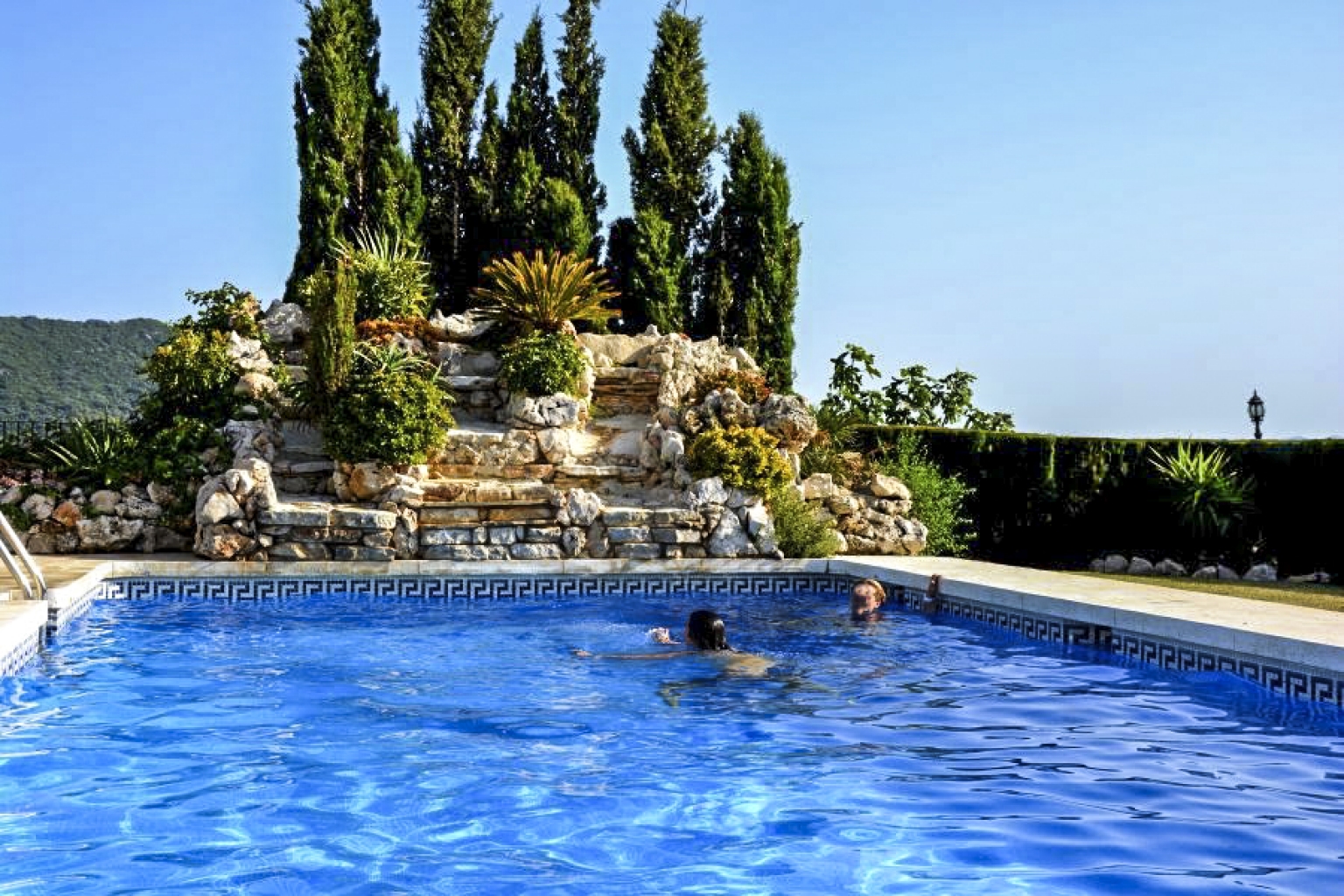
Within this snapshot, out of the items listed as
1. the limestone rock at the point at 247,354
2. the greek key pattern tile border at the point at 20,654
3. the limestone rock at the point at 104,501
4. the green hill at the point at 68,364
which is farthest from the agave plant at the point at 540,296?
the green hill at the point at 68,364

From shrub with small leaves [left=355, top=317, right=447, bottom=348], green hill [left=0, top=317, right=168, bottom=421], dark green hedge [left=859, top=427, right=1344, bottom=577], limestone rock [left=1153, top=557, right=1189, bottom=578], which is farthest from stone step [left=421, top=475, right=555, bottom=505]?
green hill [left=0, top=317, right=168, bottom=421]

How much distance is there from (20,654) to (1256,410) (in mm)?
18798

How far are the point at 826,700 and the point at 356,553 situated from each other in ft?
24.0

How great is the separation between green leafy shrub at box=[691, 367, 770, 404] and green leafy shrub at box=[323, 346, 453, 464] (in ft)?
11.2

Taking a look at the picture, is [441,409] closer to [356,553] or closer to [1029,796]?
[356,553]

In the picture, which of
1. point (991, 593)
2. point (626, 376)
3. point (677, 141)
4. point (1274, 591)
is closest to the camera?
point (991, 593)

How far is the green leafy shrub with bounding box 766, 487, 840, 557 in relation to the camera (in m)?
13.7

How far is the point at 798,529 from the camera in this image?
13.8 metres

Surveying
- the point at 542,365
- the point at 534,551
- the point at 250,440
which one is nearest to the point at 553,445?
the point at 542,365

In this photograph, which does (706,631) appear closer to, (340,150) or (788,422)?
(788,422)

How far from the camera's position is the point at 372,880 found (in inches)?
162

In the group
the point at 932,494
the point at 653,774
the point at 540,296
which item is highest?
the point at 540,296

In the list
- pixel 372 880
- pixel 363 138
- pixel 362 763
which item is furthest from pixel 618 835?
pixel 363 138

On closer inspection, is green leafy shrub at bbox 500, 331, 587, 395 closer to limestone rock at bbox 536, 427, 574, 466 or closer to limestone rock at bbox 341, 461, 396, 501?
limestone rock at bbox 536, 427, 574, 466
